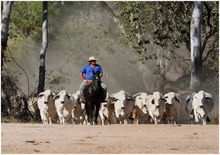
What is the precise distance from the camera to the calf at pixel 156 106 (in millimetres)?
24281

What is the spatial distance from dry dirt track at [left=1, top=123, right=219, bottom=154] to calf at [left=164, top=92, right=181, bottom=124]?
33.4 ft

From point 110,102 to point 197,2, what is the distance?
6.34 m

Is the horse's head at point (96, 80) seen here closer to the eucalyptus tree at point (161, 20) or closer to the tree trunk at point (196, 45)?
the tree trunk at point (196, 45)

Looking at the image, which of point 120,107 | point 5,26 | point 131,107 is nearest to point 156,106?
point 131,107

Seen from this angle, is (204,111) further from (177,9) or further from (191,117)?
(177,9)

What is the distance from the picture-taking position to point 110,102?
24984 mm

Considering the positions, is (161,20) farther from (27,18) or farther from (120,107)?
(27,18)

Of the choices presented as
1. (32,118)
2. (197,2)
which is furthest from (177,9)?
(32,118)

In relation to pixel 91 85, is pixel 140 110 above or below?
below

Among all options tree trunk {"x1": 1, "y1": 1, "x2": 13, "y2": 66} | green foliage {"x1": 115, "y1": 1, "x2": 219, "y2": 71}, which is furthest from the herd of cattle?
green foliage {"x1": 115, "y1": 1, "x2": 219, "y2": 71}

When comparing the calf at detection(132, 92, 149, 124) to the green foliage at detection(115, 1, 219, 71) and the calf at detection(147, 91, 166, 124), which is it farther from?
the green foliage at detection(115, 1, 219, 71)

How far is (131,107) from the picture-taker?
24.8 m

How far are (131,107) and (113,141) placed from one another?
41.3 ft

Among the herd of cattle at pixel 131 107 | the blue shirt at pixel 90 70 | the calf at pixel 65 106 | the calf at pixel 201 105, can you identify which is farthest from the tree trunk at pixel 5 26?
the calf at pixel 201 105
